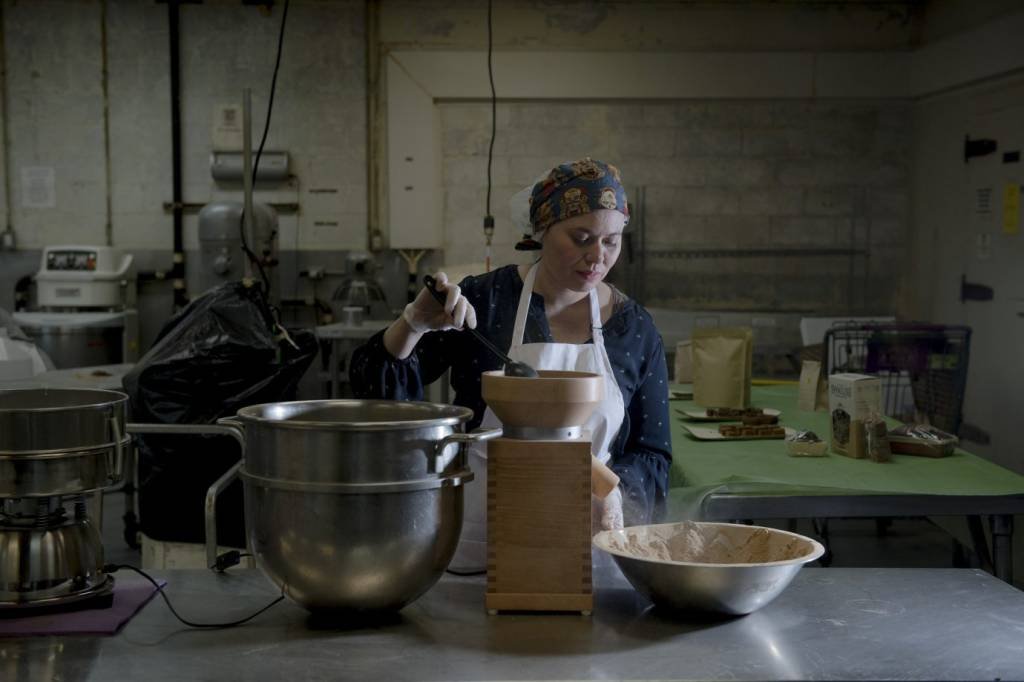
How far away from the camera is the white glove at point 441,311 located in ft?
5.35

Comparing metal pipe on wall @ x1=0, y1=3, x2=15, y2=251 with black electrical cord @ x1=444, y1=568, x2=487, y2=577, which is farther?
metal pipe on wall @ x1=0, y1=3, x2=15, y2=251

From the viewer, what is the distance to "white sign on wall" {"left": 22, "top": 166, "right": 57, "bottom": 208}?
681 centimetres

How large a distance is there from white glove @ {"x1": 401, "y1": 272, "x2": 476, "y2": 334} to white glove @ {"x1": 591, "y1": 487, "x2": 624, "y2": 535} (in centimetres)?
33

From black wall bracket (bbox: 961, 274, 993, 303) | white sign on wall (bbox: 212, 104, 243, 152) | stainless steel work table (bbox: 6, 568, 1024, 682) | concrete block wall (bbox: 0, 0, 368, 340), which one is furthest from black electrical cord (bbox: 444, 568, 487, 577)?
white sign on wall (bbox: 212, 104, 243, 152)

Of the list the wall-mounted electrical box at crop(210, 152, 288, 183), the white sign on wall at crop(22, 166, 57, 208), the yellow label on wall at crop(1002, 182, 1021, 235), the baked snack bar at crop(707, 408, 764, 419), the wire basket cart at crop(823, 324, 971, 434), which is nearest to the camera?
the baked snack bar at crop(707, 408, 764, 419)

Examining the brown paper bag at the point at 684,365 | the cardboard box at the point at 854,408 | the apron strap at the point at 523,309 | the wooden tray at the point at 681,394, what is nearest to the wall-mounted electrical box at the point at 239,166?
the brown paper bag at the point at 684,365

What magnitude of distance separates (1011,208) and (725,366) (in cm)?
273

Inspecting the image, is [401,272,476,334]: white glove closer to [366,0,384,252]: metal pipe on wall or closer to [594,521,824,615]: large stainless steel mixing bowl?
[594,521,824,615]: large stainless steel mixing bowl

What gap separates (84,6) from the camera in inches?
264

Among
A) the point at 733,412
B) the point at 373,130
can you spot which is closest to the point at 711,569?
the point at 733,412

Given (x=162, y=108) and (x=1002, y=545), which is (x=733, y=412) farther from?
(x=162, y=108)

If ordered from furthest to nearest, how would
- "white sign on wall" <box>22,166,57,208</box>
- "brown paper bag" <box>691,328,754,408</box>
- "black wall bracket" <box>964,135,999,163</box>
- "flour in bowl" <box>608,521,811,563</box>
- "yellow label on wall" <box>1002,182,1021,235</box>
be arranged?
"white sign on wall" <box>22,166,57,208</box>
"black wall bracket" <box>964,135,999,163</box>
"yellow label on wall" <box>1002,182,1021,235</box>
"brown paper bag" <box>691,328,754,408</box>
"flour in bowl" <box>608,521,811,563</box>

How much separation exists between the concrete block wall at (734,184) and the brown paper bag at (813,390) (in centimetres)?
294

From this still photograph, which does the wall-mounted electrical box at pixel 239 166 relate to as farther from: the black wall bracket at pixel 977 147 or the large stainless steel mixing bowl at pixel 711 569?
the large stainless steel mixing bowl at pixel 711 569
